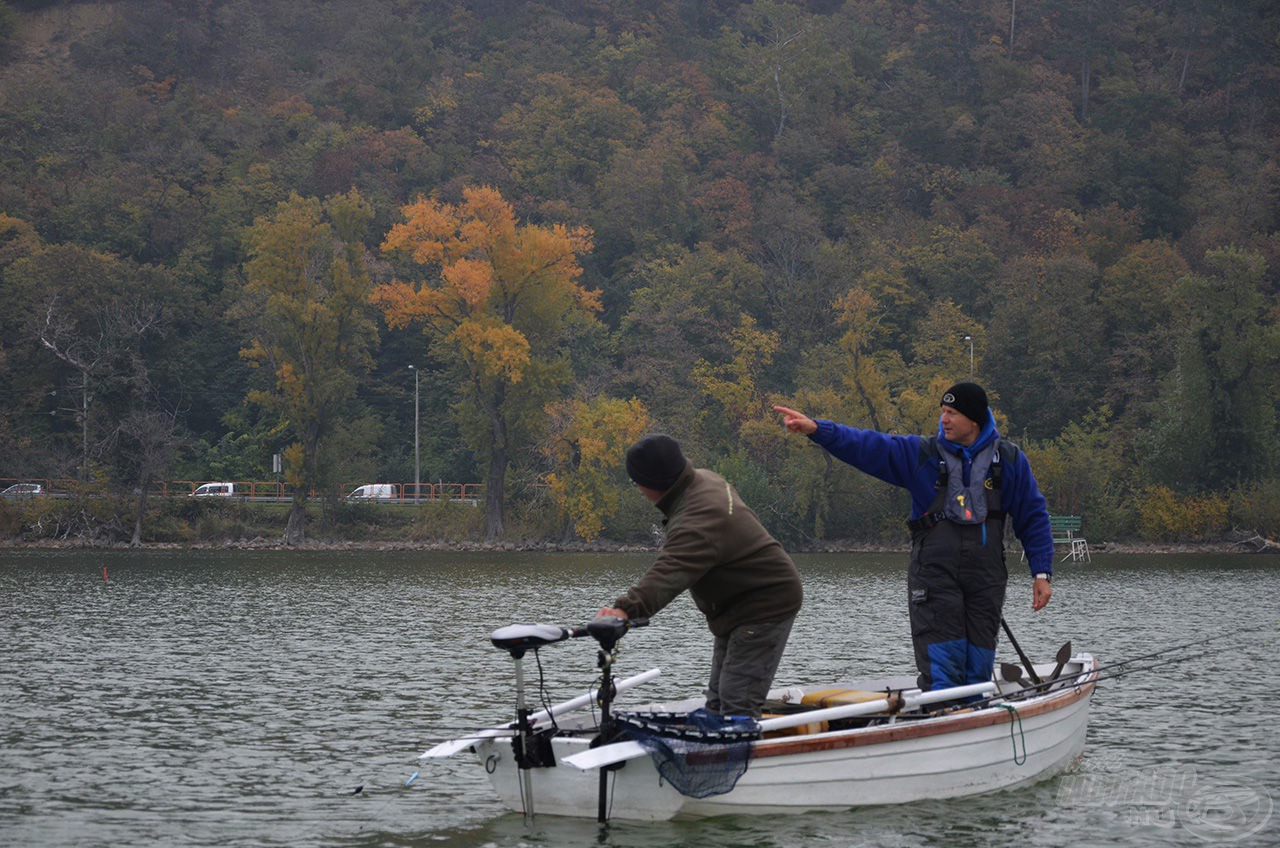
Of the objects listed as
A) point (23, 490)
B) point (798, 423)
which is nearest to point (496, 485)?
point (23, 490)

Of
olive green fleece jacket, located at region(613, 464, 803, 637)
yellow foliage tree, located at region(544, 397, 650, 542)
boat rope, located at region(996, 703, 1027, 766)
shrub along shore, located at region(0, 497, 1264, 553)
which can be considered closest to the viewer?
olive green fleece jacket, located at region(613, 464, 803, 637)

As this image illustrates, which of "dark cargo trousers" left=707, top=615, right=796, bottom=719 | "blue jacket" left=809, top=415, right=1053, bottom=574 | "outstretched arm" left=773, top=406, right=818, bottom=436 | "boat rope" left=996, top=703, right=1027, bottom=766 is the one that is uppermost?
"outstretched arm" left=773, top=406, right=818, bottom=436

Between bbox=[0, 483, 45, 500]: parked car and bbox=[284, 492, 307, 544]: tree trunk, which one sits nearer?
bbox=[0, 483, 45, 500]: parked car

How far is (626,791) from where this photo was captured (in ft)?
36.0

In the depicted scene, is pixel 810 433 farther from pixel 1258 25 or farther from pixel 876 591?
pixel 1258 25

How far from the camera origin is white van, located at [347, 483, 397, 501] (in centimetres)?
7573

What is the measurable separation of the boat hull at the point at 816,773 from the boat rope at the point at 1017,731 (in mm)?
13

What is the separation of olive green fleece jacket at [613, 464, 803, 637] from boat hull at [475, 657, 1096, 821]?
1003 millimetres

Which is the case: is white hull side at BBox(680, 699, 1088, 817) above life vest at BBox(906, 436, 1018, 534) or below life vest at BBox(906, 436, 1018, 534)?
below

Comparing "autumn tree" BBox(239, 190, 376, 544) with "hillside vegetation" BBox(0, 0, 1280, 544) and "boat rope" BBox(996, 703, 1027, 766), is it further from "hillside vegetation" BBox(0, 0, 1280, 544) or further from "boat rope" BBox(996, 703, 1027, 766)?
"boat rope" BBox(996, 703, 1027, 766)

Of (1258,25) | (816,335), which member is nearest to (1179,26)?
(1258,25)

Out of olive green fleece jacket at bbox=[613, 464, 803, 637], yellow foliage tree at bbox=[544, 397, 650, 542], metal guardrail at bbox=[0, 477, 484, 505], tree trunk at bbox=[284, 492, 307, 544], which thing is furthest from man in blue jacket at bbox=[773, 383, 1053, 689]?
metal guardrail at bbox=[0, 477, 484, 505]

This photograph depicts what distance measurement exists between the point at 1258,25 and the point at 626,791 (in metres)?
111

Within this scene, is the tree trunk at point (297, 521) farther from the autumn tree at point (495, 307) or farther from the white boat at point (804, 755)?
the white boat at point (804, 755)
